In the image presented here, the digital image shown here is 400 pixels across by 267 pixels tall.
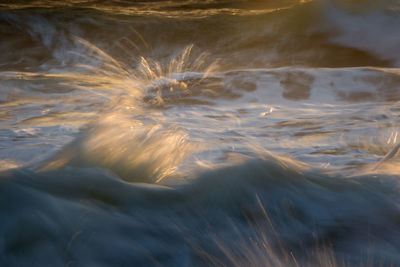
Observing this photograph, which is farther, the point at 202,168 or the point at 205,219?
the point at 202,168

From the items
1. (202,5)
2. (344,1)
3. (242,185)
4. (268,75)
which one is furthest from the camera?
(202,5)

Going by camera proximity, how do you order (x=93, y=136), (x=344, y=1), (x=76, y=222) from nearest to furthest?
(x=76, y=222) → (x=93, y=136) → (x=344, y=1)

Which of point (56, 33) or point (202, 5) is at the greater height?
point (202, 5)

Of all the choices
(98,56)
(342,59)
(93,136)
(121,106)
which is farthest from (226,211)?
(98,56)

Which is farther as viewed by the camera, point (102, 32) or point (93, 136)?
point (102, 32)

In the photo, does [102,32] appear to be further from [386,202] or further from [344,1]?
[386,202]

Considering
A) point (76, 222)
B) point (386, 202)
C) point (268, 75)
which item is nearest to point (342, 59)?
point (268, 75)

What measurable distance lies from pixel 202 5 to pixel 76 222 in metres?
7.18

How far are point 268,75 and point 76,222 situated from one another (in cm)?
292

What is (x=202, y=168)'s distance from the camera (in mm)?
1238

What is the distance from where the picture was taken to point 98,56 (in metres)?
5.23

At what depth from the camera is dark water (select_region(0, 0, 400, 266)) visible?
0.88 meters

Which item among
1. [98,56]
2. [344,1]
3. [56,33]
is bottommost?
[98,56]

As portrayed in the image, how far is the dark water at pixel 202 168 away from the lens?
883 millimetres
